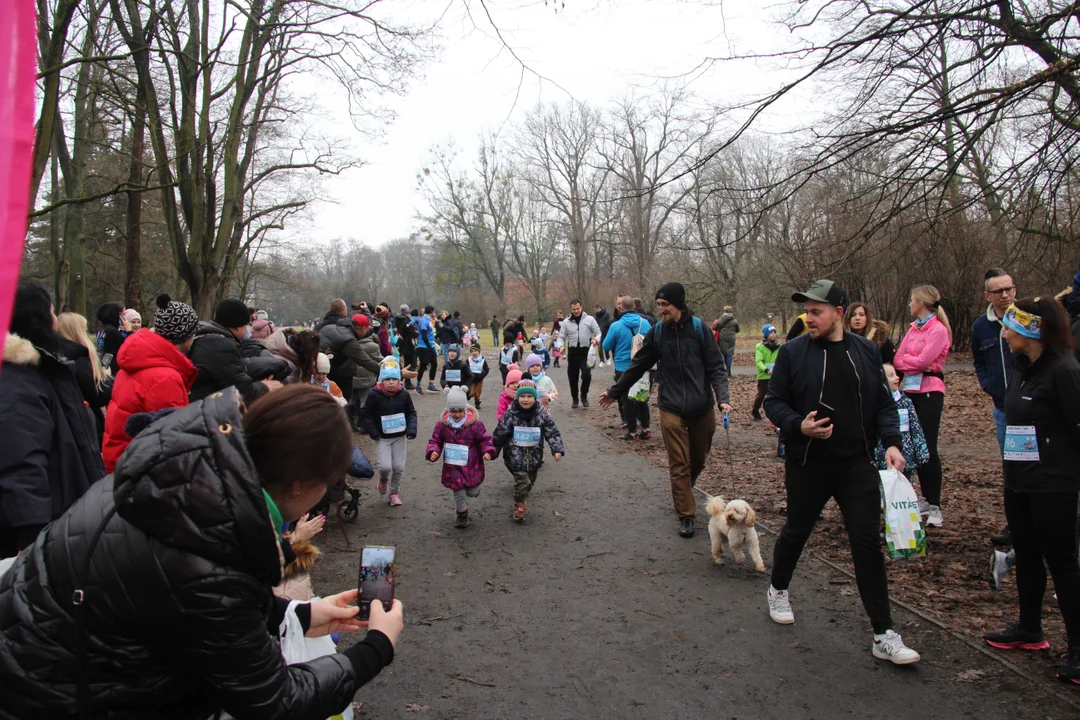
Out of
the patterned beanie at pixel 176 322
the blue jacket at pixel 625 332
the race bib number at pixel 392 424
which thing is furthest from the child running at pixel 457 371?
the patterned beanie at pixel 176 322

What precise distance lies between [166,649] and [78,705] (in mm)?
212

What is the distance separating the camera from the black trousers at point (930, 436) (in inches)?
236

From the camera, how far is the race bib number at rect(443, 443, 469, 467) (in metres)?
6.76

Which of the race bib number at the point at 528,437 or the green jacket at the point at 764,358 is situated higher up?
the green jacket at the point at 764,358

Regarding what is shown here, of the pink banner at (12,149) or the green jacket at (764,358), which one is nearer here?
the pink banner at (12,149)

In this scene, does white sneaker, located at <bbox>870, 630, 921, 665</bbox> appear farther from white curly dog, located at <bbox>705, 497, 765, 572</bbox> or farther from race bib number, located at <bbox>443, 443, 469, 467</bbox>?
race bib number, located at <bbox>443, 443, 469, 467</bbox>

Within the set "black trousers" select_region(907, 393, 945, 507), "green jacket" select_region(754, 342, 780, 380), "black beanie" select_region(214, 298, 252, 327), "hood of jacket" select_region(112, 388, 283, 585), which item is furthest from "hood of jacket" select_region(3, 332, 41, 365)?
"green jacket" select_region(754, 342, 780, 380)

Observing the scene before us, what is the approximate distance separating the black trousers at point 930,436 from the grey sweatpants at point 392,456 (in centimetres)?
514

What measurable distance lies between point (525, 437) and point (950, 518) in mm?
4162

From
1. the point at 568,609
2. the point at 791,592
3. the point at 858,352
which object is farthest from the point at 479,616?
the point at 858,352

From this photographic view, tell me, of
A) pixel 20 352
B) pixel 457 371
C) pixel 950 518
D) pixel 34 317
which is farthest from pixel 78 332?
pixel 457 371

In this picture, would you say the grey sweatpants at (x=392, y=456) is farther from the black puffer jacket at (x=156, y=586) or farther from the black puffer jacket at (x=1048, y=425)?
the black puffer jacket at (x=156, y=586)

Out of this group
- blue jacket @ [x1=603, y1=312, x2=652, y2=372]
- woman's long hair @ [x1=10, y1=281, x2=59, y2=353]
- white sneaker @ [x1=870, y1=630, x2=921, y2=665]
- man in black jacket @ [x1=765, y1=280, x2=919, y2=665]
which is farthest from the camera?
blue jacket @ [x1=603, y1=312, x2=652, y2=372]

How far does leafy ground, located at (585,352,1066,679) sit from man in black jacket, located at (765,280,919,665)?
88 cm
